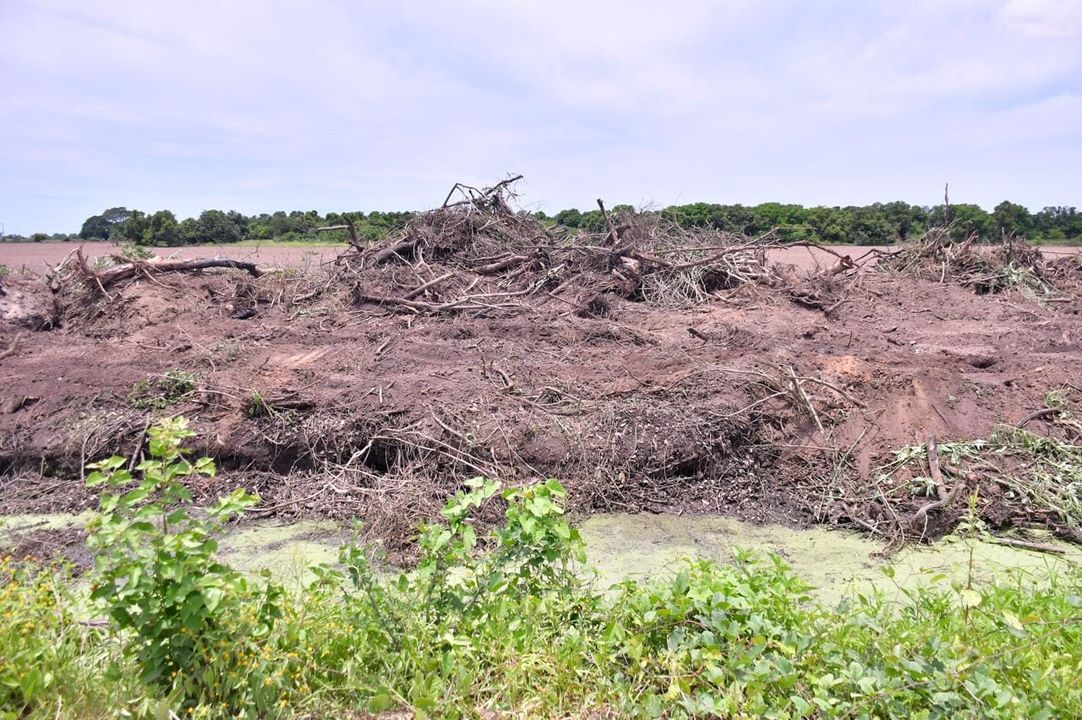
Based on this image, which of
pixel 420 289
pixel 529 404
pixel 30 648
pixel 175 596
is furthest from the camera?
pixel 420 289

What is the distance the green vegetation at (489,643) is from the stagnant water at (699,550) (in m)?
0.77

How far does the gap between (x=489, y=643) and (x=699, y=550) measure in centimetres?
182

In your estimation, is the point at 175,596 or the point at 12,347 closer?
the point at 175,596

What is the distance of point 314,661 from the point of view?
2.52 m

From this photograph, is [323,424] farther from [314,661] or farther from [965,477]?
[965,477]

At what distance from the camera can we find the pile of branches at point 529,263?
28.5ft

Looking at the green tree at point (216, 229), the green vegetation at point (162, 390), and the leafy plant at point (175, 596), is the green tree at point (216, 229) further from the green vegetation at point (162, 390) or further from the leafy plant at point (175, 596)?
the leafy plant at point (175, 596)

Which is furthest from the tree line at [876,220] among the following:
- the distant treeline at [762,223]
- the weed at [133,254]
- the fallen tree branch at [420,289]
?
the weed at [133,254]

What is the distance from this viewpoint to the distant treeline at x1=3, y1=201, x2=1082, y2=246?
16938mm

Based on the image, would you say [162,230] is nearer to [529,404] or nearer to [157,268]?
[157,268]

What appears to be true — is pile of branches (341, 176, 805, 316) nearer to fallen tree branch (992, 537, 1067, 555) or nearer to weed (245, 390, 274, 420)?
weed (245, 390, 274, 420)

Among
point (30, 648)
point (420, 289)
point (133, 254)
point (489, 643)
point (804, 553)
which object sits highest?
point (133, 254)

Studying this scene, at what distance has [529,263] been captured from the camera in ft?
32.4

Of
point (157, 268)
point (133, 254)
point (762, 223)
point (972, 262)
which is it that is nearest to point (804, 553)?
point (972, 262)
